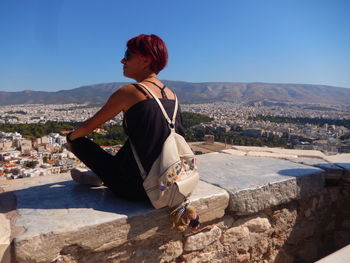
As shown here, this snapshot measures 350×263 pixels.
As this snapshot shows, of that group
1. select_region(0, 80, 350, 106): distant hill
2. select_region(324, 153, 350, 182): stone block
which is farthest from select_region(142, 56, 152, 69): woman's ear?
select_region(0, 80, 350, 106): distant hill

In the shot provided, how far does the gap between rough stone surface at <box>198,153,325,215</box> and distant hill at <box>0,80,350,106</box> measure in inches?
4664

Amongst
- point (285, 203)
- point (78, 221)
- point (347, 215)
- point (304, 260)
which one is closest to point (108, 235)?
point (78, 221)

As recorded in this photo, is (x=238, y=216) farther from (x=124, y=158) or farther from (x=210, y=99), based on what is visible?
(x=210, y=99)

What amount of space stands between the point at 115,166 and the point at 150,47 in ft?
2.13

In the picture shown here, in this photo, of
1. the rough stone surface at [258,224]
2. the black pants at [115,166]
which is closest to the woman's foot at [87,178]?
the black pants at [115,166]

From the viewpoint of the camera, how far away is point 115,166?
154 cm

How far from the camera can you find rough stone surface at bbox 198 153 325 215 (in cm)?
184

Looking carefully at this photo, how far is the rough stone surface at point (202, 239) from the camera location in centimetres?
164

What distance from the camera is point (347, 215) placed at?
93.3 inches

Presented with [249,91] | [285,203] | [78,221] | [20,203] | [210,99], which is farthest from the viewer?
[249,91]

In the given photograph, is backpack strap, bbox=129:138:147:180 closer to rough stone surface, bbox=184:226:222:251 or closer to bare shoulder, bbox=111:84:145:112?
bare shoulder, bbox=111:84:145:112

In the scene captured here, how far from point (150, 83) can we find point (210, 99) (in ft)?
429

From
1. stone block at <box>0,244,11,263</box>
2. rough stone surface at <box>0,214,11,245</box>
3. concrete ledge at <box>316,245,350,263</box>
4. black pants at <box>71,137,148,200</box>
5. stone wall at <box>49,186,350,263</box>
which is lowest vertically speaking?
stone wall at <box>49,186,350,263</box>

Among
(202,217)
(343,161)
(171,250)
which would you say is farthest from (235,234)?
(343,161)
